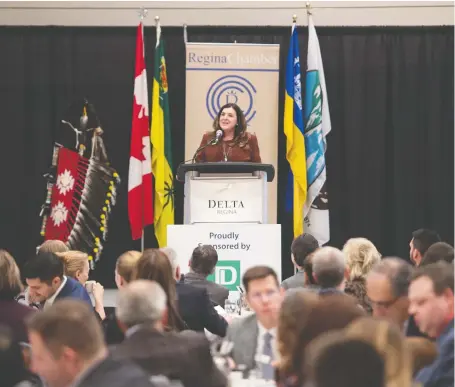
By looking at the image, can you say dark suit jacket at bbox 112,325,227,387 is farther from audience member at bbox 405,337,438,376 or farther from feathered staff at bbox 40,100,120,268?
feathered staff at bbox 40,100,120,268

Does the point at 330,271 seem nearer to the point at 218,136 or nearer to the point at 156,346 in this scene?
the point at 156,346

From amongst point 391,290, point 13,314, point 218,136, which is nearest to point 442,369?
point 391,290

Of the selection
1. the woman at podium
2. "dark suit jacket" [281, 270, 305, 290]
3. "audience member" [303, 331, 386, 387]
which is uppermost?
the woman at podium

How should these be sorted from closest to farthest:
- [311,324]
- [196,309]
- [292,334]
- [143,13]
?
[311,324]
[292,334]
[196,309]
[143,13]

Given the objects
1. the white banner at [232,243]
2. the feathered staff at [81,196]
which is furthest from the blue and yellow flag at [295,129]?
the white banner at [232,243]

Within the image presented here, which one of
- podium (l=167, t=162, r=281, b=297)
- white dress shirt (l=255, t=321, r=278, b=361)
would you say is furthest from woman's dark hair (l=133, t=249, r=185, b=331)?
podium (l=167, t=162, r=281, b=297)

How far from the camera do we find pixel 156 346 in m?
2.77

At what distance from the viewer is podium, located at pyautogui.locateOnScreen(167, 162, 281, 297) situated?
6.20 m

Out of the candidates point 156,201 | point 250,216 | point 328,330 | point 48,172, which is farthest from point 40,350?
point 48,172

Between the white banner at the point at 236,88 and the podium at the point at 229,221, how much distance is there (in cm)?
245

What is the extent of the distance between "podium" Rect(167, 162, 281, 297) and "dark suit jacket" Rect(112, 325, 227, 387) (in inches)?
126

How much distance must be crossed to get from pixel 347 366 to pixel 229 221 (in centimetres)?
473

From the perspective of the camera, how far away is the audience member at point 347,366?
158 centimetres

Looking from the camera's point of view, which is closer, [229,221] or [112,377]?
[112,377]
